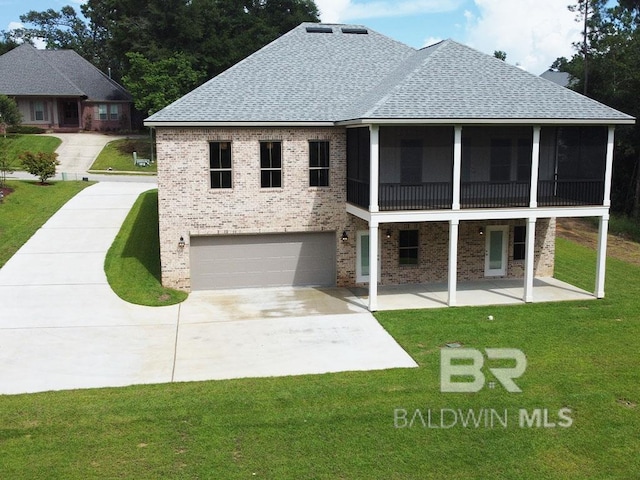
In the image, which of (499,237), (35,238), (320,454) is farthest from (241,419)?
(35,238)

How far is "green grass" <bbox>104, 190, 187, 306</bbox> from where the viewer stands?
17.9 meters

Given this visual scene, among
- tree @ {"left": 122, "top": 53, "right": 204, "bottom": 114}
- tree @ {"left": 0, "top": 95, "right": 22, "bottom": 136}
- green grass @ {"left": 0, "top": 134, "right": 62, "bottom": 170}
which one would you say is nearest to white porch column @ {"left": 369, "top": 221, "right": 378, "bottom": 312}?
tree @ {"left": 122, "top": 53, "right": 204, "bottom": 114}

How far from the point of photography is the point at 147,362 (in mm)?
13094

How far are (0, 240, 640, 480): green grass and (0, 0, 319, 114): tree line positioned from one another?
3481cm

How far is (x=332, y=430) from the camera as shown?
9.98 metres

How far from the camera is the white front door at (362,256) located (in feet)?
65.0

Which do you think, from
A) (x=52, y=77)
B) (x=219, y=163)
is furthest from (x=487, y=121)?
(x=52, y=77)

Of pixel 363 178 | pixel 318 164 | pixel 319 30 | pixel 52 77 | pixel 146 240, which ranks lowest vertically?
pixel 146 240

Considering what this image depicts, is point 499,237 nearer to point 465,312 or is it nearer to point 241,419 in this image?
point 465,312

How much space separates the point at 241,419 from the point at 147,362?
3607 millimetres

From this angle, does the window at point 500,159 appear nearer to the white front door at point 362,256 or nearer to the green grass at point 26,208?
the white front door at point 362,256

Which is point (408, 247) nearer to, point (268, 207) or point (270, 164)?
point (268, 207)

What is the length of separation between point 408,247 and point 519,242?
147 inches

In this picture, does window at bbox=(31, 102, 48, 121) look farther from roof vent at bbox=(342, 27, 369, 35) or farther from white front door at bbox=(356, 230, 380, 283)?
white front door at bbox=(356, 230, 380, 283)
